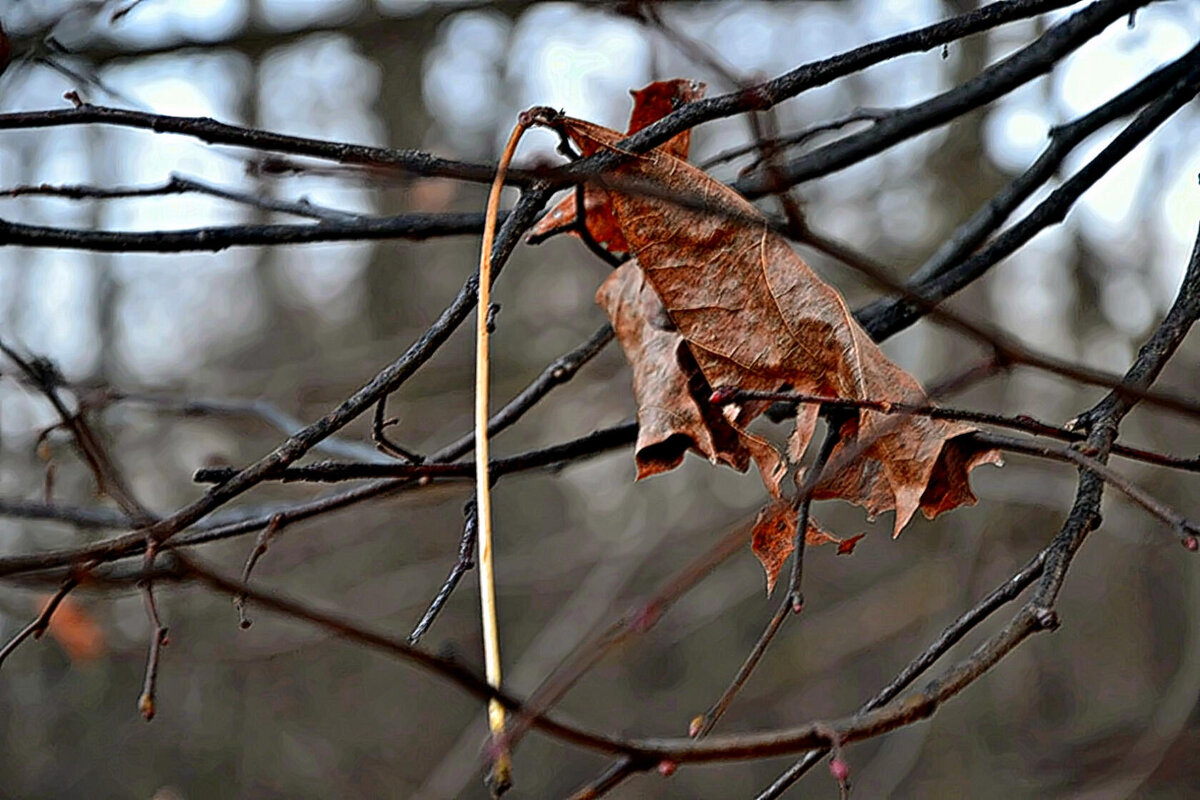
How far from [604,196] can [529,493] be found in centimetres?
560

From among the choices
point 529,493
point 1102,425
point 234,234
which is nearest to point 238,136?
point 234,234

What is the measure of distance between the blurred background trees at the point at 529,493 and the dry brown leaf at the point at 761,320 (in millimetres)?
1889

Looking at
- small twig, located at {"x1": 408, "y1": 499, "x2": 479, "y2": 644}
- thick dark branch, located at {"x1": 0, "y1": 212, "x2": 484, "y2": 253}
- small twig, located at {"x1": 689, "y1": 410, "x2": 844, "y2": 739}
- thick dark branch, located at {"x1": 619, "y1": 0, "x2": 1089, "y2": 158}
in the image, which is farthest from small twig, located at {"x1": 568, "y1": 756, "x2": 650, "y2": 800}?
thick dark branch, located at {"x1": 0, "y1": 212, "x2": 484, "y2": 253}

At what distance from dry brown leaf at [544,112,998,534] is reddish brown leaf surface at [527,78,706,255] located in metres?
0.09

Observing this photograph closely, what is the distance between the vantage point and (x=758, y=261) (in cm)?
87

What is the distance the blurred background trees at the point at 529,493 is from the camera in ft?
12.5

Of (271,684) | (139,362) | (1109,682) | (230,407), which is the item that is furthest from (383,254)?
(230,407)

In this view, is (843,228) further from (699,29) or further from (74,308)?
(74,308)

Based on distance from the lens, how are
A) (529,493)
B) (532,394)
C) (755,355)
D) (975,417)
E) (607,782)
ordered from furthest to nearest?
(529,493) < (532,394) < (755,355) < (975,417) < (607,782)

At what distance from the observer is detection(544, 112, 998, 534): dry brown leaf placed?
85cm

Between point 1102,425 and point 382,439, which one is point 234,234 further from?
point 1102,425

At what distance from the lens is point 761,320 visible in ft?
2.86

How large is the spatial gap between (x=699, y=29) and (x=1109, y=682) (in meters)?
3.05

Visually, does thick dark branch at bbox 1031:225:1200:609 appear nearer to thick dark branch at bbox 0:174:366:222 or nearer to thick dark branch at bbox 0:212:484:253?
thick dark branch at bbox 0:212:484:253
